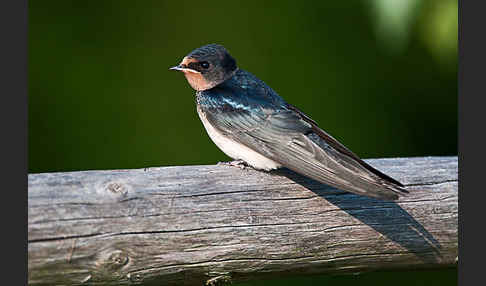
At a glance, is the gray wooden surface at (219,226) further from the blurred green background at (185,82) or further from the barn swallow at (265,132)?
the blurred green background at (185,82)

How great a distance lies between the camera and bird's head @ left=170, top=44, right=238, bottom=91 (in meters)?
3.49

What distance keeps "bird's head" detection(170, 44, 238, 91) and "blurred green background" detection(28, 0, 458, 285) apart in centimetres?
122

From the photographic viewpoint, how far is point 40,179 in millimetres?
2566

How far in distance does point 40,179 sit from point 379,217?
1460 mm

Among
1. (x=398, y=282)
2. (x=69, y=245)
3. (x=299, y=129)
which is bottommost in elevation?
(x=398, y=282)

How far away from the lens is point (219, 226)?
8.68 feet

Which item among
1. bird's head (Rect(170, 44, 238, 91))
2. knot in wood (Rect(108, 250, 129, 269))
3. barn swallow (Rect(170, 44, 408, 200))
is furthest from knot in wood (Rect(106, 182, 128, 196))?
bird's head (Rect(170, 44, 238, 91))

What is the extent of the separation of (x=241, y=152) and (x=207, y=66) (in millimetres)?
616

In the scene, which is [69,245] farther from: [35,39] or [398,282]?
[398,282]

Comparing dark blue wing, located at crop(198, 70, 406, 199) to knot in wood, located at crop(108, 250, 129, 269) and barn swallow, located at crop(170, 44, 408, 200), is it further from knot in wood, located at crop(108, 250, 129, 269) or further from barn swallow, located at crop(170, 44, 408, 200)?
knot in wood, located at crop(108, 250, 129, 269)

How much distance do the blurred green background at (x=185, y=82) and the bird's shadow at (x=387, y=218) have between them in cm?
175

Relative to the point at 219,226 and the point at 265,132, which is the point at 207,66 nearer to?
the point at 265,132

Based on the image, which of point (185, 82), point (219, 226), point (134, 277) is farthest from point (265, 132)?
point (185, 82)

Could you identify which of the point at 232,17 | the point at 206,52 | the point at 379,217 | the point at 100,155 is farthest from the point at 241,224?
the point at 232,17
